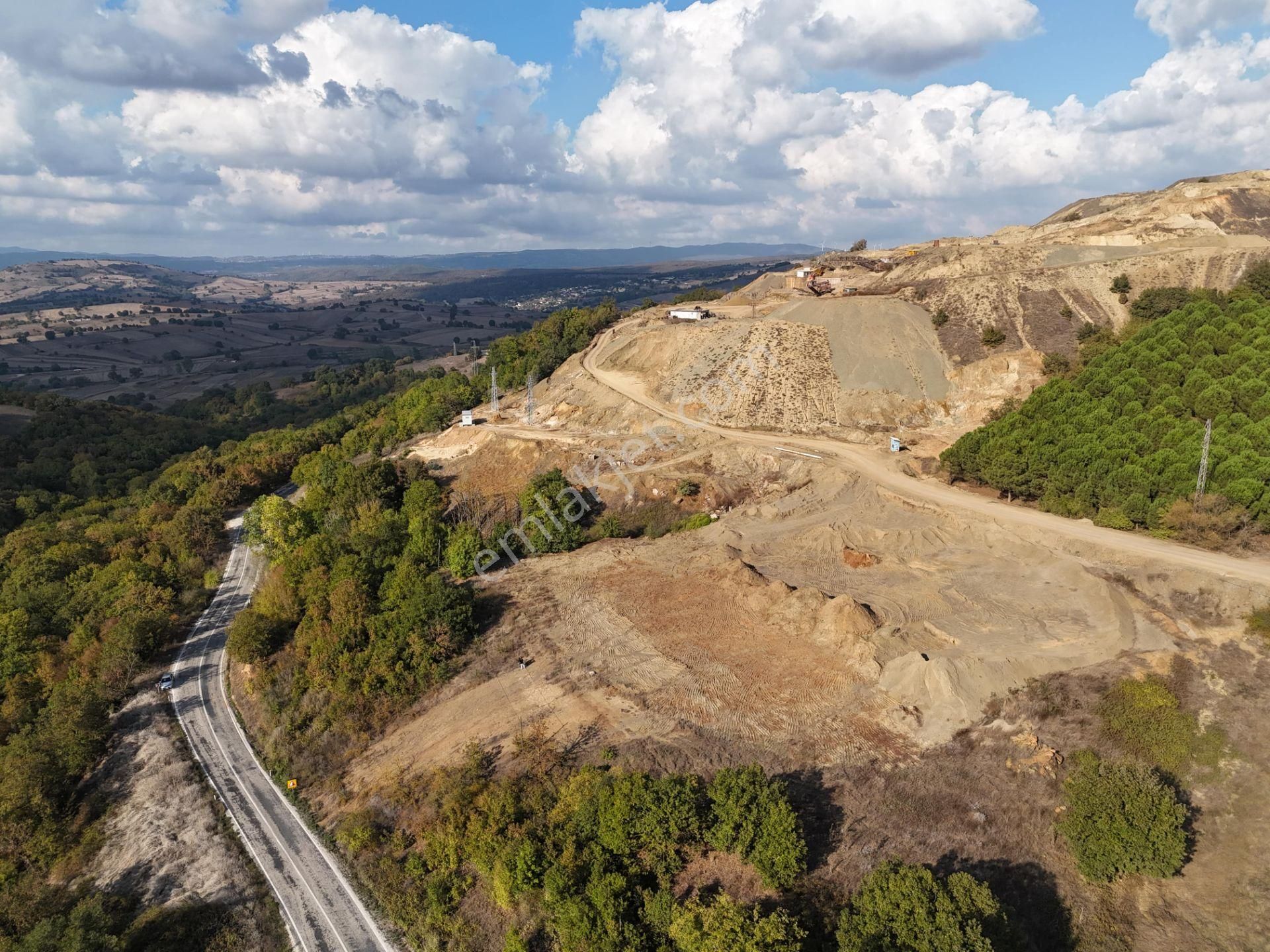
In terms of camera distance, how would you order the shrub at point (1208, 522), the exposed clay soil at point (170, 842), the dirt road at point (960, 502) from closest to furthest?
the exposed clay soil at point (170, 842)
the dirt road at point (960, 502)
the shrub at point (1208, 522)

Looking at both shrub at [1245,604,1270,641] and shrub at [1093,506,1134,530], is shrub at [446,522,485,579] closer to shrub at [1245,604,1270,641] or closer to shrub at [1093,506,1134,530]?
shrub at [1093,506,1134,530]

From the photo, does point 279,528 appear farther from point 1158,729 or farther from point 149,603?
point 1158,729

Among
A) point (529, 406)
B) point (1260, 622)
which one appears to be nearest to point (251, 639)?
point (529, 406)

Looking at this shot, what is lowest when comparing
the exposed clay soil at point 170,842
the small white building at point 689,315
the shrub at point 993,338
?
the exposed clay soil at point 170,842

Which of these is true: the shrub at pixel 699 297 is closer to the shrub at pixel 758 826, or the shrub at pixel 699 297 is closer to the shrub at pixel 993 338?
the shrub at pixel 993 338

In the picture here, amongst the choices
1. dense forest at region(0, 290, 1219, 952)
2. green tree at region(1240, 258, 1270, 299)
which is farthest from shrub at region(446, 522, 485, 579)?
green tree at region(1240, 258, 1270, 299)

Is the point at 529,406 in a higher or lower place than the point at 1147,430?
lower

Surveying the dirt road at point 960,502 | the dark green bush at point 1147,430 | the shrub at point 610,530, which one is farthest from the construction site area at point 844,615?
the dark green bush at point 1147,430
